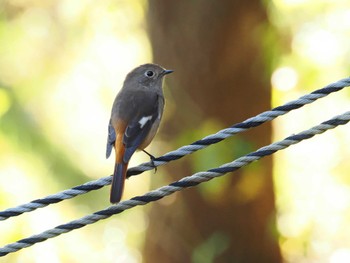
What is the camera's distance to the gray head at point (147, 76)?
542cm

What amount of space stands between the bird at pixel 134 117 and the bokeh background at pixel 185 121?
64 centimetres

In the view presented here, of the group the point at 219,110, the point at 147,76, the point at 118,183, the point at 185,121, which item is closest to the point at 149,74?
the point at 147,76

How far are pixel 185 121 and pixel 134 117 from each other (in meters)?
1.43

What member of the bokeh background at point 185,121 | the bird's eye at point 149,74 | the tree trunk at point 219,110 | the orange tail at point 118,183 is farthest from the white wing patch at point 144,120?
the tree trunk at point 219,110

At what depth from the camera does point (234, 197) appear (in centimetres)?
614

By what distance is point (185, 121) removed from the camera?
6.11m

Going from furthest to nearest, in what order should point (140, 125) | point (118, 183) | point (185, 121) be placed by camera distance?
point (185, 121), point (140, 125), point (118, 183)

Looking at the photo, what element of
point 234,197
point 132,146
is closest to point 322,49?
point 234,197

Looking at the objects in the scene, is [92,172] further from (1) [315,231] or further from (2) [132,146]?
(2) [132,146]

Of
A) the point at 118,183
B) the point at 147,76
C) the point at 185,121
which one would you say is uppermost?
the point at 147,76

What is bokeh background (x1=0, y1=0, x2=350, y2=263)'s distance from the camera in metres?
6.18

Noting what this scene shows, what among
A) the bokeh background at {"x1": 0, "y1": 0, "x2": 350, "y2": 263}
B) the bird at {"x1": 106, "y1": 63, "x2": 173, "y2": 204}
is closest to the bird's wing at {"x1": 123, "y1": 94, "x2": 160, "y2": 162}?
the bird at {"x1": 106, "y1": 63, "x2": 173, "y2": 204}

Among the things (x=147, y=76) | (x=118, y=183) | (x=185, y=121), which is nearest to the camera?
(x=118, y=183)

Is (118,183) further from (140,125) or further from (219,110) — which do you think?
(219,110)
